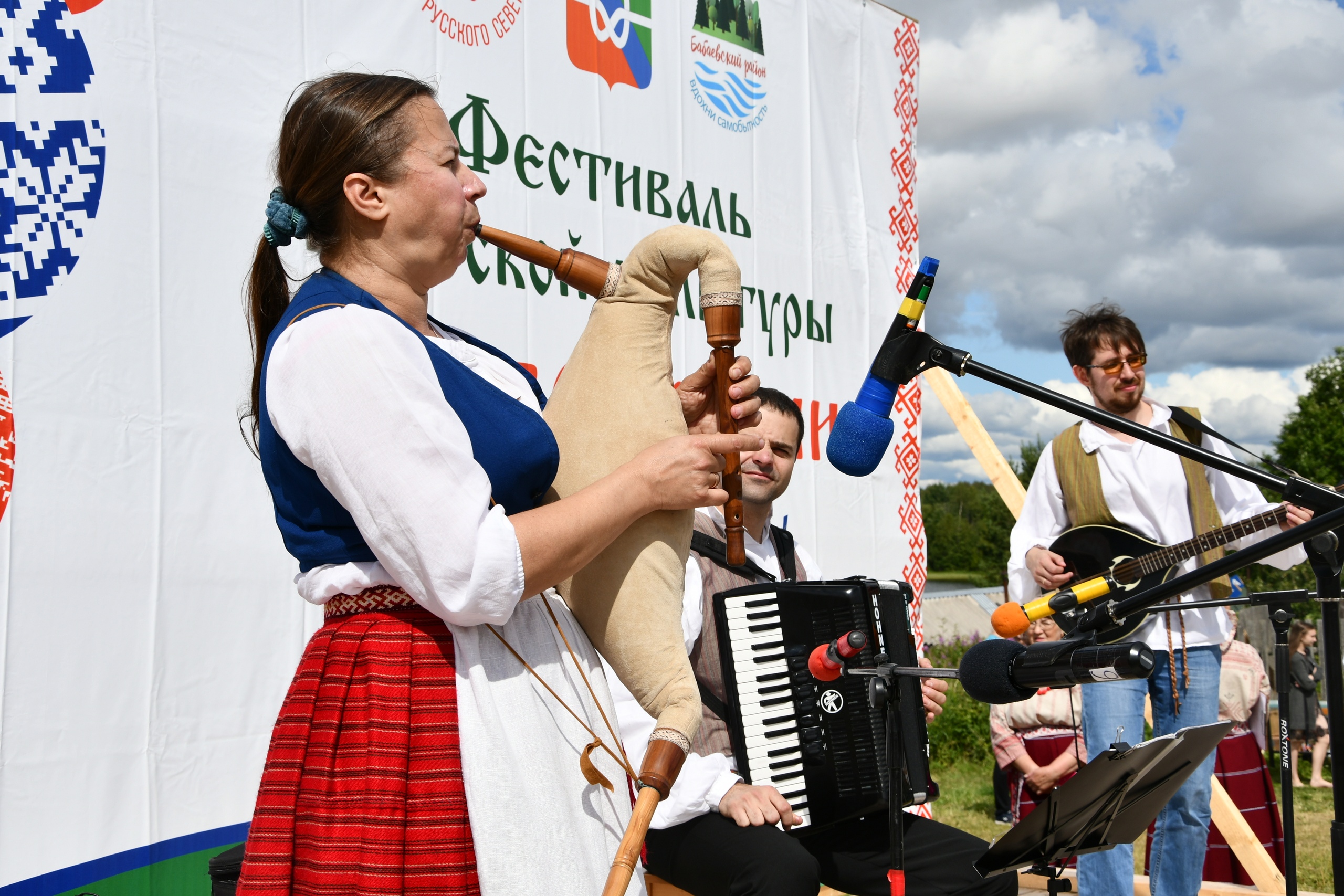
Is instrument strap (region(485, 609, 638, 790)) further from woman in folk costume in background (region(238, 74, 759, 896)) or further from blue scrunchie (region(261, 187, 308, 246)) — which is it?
blue scrunchie (region(261, 187, 308, 246))

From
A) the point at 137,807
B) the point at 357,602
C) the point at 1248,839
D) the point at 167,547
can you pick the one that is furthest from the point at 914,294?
the point at 1248,839

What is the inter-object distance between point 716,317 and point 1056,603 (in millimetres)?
551

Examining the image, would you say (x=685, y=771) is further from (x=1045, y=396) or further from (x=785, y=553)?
(x=1045, y=396)

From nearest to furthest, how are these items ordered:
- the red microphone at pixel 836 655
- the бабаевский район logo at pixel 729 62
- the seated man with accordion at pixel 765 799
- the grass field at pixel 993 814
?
the red microphone at pixel 836 655, the seated man with accordion at pixel 765 799, the бабаевский район logo at pixel 729 62, the grass field at pixel 993 814

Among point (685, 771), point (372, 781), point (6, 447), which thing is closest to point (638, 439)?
point (372, 781)

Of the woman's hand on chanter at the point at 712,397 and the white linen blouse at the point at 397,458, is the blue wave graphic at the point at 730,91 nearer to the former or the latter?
the woman's hand on chanter at the point at 712,397

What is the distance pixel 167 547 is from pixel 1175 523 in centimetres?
247

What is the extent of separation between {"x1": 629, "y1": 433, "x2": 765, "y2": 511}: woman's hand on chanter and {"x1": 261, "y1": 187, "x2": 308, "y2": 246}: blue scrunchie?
0.46 meters

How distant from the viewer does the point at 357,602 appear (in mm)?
1122

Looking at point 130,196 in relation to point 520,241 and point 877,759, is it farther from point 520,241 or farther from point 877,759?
point 877,759

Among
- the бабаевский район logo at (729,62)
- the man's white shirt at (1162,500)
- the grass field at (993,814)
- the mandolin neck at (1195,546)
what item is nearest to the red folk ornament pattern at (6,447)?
the бабаевский район logo at (729,62)

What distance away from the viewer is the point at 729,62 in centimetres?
340

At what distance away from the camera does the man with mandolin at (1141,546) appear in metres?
2.80

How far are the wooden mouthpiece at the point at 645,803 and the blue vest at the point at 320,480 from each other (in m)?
0.30
